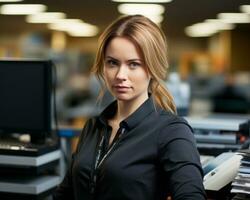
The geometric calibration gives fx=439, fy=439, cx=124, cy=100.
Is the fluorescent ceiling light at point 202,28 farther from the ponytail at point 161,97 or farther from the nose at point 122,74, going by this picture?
the nose at point 122,74

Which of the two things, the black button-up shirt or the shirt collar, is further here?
the shirt collar

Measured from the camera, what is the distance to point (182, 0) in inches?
198

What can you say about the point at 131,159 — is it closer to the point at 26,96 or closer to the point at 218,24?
the point at 26,96

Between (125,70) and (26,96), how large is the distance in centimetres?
56

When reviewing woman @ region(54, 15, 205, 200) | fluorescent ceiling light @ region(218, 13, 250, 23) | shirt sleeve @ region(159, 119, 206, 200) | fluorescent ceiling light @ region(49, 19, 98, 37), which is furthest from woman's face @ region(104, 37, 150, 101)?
fluorescent ceiling light @ region(49, 19, 98, 37)

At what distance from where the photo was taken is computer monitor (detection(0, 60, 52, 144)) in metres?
1.38

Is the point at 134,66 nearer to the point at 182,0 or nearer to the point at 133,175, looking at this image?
the point at 133,175

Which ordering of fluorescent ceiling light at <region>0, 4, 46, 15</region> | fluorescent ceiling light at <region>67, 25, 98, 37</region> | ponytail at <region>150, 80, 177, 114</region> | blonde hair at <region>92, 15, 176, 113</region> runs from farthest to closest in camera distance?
fluorescent ceiling light at <region>67, 25, 98, 37</region>, fluorescent ceiling light at <region>0, 4, 46, 15</region>, ponytail at <region>150, 80, 177, 114</region>, blonde hair at <region>92, 15, 176, 113</region>

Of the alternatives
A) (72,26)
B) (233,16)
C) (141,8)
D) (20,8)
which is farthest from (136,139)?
(72,26)

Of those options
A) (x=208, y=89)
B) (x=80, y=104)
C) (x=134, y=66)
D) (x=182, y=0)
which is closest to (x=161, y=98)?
(x=134, y=66)

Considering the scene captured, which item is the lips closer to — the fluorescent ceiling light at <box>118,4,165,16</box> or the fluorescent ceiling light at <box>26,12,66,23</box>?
the fluorescent ceiling light at <box>118,4,165,16</box>

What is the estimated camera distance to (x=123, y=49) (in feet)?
3.10

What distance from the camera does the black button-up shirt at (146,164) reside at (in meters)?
0.85

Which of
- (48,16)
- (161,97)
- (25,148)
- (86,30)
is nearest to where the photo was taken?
(161,97)
